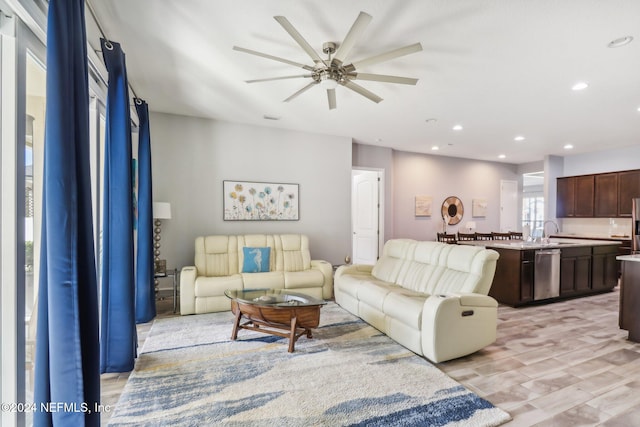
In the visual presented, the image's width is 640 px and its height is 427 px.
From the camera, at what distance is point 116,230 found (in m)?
2.44

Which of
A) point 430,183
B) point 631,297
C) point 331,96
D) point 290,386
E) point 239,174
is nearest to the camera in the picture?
point 290,386

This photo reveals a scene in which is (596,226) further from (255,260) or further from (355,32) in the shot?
(355,32)

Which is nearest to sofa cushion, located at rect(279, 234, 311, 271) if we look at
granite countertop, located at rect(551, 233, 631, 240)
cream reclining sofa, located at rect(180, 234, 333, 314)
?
cream reclining sofa, located at rect(180, 234, 333, 314)

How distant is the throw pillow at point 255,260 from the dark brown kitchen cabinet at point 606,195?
24.1ft

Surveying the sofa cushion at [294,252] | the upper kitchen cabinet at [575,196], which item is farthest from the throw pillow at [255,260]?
the upper kitchen cabinet at [575,196]

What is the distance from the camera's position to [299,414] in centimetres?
195

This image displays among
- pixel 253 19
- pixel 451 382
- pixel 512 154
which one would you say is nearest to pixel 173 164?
pixel 253 19

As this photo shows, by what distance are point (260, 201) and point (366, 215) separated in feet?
8.89

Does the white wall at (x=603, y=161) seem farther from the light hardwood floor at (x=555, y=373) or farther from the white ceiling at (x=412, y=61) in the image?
the light hardwood floor at (x=555, y=373)

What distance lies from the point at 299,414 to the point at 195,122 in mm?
4322

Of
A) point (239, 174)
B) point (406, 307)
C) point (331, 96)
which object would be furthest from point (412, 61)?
point (239, 174)

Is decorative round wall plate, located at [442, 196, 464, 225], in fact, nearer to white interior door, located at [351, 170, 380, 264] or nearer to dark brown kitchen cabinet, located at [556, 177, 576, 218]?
white interior door, located at [351, 170, 380, 264]

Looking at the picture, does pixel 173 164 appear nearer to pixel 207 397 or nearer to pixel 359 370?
pixel 207 397

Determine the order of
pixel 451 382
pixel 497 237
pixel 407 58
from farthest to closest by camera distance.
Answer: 1. pixel 497 237
2. pixel 407 58
3. pixel 451 382
